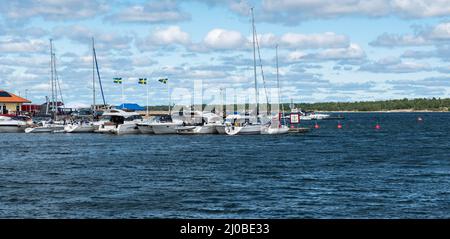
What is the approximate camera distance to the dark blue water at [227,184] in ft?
102

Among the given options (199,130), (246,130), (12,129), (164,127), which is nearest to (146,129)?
(164,127)

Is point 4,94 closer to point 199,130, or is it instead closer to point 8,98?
point 8,98

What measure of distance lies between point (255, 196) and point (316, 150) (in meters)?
41.9

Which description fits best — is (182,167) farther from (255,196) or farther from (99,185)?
(255,196)

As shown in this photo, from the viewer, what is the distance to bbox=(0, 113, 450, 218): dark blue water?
31031mm

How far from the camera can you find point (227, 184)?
1673 inches

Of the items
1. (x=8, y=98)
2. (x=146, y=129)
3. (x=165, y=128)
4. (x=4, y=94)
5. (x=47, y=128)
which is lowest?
(x=146, y=129)

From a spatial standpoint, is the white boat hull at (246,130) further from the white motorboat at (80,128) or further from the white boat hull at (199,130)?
the white motorboat at (80,128)

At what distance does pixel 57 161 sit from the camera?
64.2m

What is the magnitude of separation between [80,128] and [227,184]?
8919 centimetres

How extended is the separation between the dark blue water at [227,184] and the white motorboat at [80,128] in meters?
52.9
